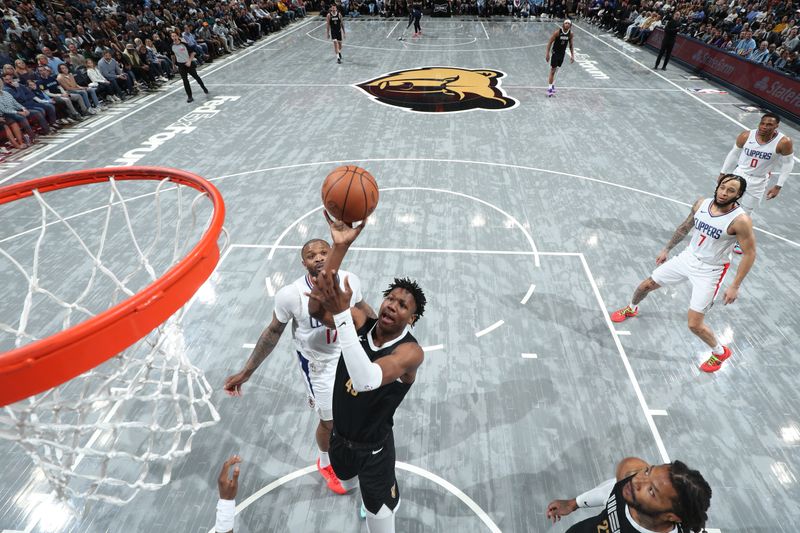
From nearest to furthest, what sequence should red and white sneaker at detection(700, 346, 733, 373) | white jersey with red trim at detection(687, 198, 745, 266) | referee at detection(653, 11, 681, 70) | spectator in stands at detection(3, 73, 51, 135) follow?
1. white jersey with red trim at detection(687, 198, 745, 266)
2. red and white sneaker at detection(700, 346, 733, 373)
3. spectator in stands at detection(3, 73, 51, 135)
4. referee at detection(653, 11, 681, 70)

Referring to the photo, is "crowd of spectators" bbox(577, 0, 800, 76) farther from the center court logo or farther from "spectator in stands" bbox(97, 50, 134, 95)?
"spectator in stands" bbox(97, 50, 134, 95)

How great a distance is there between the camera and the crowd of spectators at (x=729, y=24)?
13.3m

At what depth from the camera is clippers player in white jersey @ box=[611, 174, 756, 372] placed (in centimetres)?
401

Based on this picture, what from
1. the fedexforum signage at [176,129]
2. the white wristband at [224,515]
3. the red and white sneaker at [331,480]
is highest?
the white wristband at [224,515]

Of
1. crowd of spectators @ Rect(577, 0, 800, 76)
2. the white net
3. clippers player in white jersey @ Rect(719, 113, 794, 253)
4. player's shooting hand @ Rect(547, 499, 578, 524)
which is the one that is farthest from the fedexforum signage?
crowd of spectators @ Rect(577, 0, 800, 76)

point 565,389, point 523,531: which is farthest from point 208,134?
point 523,531

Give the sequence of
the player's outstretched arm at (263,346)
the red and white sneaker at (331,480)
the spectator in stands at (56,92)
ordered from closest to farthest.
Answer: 1. the player's outstretched arm at (263,346)
2. the red and white sneaker at (331,480)
3. the spectator in stands at (56,92)

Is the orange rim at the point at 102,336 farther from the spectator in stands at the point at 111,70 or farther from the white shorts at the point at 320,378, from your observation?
the spectator in stands at the point at 111,70

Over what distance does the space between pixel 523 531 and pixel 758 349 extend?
11.0 ft

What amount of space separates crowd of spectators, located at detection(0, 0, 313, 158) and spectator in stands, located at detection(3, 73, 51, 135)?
0.02 m

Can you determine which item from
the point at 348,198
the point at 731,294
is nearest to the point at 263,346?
the point at 348,198

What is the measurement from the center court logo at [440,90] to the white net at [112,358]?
21.4 feet

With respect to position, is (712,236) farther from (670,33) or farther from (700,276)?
(670,33)

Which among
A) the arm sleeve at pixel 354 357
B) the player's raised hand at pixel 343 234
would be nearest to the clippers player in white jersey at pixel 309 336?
the arm sleeve at pixel 354 357
